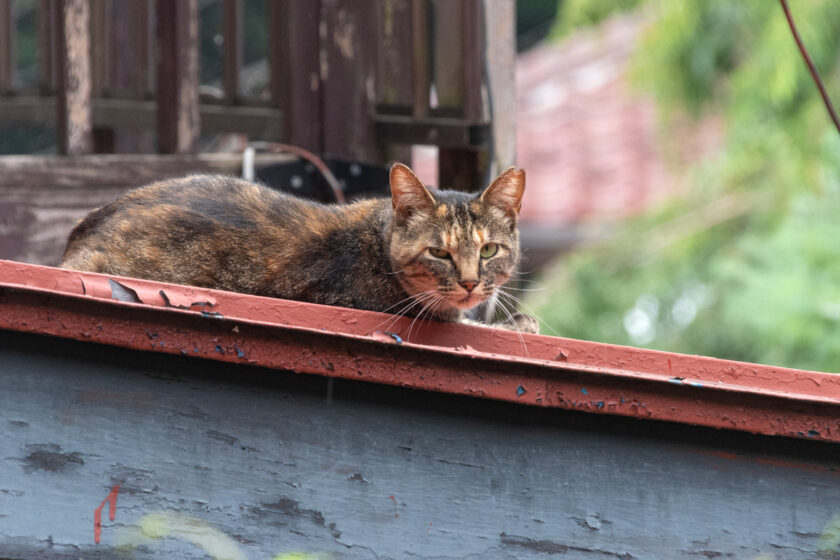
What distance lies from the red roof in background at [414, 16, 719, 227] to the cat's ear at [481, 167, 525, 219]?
602 centimetres

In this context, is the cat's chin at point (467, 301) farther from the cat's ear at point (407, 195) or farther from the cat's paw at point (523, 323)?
the cat's ear at point (407, 195)

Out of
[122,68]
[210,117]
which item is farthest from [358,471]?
[122,68]

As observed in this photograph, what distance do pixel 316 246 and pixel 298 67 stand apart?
1.38 m

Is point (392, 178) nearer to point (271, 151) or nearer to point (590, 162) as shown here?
point (271, 151)

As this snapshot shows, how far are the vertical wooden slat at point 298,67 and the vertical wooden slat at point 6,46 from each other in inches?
87.1

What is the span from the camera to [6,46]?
17.9ft

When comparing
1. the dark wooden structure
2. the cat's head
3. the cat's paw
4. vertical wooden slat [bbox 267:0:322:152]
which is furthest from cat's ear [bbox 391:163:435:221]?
vertical wooden slat [bbox 267:0:322:152]

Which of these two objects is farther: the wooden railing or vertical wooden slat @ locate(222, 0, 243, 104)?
vertical wooden slat @ locate(222, 0, 243, 104)

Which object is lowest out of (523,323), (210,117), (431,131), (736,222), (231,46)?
(523,323)

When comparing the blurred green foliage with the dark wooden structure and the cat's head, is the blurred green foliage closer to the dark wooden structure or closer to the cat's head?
the cat's head

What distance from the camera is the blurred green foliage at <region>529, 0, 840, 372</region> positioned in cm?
480

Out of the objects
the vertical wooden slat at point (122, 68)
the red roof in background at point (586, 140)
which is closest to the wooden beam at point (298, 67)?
the vertical wooden slat at point (122, 68)

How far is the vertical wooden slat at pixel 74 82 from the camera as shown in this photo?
130 inches

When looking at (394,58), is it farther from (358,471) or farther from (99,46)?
(358,471)
